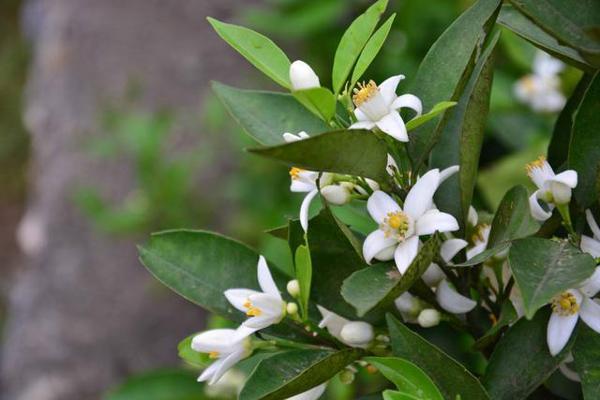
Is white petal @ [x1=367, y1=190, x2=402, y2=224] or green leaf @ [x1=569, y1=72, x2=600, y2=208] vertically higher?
green leaf @ [x1=569, y1=72, x2=600, y2=208]

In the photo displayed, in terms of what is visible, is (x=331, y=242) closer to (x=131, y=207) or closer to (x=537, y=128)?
(x=537, y=128)

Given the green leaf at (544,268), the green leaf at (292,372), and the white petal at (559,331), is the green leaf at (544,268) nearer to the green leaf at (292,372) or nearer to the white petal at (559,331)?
the white petal at (559,331)

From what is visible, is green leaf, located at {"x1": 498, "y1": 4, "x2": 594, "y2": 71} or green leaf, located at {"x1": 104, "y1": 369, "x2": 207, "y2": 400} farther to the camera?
green leaf, located at {"x1": 104, "y1": 369, "x2": 207, "y2": 400}

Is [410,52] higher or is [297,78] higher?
[297,78]

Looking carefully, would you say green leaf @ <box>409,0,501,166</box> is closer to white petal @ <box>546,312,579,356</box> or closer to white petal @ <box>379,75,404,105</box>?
white petal @ <box>379,75,404,105</box>

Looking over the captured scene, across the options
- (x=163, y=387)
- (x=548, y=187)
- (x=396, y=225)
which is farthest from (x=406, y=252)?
(x=163, y=387)

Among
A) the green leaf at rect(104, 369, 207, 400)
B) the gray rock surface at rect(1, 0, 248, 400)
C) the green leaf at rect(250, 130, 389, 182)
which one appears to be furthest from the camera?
the gray rock surface at rect(1, 0, 248, 400)

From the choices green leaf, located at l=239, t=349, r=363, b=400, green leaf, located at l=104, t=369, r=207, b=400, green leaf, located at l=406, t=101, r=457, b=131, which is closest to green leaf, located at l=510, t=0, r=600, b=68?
green leaf, located at l=406, t=101, r=457, b=131

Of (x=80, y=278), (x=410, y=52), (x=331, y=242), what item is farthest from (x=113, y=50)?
(x=331, y=242)
